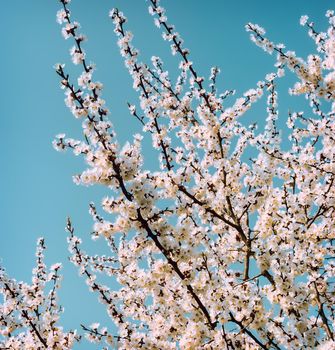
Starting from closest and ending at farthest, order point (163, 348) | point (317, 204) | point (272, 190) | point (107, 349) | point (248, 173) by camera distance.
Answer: point (163, 348), point (107, 349), point (317, 204), point (272, 190), point (248, 173)

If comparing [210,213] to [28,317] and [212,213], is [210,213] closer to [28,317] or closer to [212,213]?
[212,213]

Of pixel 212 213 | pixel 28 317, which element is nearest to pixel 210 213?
pixel 212 213

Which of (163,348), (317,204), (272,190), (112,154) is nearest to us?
(112,154)

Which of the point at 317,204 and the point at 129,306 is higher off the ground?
the point at 317,204

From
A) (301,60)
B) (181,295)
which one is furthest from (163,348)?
(301,60)

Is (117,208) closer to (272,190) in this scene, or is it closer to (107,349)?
(107,349)

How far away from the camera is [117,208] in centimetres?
596

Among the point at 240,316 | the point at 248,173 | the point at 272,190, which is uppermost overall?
the point at 248,173

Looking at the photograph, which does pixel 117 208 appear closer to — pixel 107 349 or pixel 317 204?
pixel 107 349

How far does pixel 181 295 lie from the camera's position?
780 cm

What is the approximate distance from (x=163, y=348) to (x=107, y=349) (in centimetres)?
144

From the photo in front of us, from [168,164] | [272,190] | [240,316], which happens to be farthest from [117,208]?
[272,190]

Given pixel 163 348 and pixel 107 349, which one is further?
pixel 107 349

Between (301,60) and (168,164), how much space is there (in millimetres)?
3478
